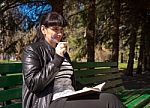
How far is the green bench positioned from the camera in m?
4.04

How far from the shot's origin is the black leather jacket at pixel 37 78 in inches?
141

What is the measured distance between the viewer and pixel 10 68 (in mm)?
4184

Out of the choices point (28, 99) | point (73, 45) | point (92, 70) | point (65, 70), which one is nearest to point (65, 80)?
point (65, 70)

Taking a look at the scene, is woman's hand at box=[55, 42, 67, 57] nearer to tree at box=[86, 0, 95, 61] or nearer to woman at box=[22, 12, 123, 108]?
woman at box=[22, 12, 123, 108]

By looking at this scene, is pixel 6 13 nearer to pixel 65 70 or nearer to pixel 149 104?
pixel 149 104

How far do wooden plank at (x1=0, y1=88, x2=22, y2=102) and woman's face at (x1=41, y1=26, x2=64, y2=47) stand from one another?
0.64 meters

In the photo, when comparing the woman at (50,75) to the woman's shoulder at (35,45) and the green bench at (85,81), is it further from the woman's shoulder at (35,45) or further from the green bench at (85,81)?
the green bench at (85,81)

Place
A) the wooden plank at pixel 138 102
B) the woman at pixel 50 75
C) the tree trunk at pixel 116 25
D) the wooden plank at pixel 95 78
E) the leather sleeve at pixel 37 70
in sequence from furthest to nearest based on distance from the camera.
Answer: the tree trunk at pixel 116 25, the wooden plank at pixel 95 78, the wooden plank at pixel 138 102, the leather sleeve at pixel 37 70, the woman at pixel 50 75

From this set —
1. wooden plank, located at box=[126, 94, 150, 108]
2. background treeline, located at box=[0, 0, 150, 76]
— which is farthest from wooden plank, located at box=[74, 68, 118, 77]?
background treeline, located at box=[0, 0, 150, 76]

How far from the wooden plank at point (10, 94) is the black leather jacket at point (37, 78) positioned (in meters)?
0.28

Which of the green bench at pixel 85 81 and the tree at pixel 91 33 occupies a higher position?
the tree at pixel 91 33

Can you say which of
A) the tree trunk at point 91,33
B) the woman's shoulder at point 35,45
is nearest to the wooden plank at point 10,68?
the woman's shoulder at point 35,45

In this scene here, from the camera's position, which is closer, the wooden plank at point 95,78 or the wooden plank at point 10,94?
the wooden plank at point 10,94

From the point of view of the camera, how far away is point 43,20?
407cm
